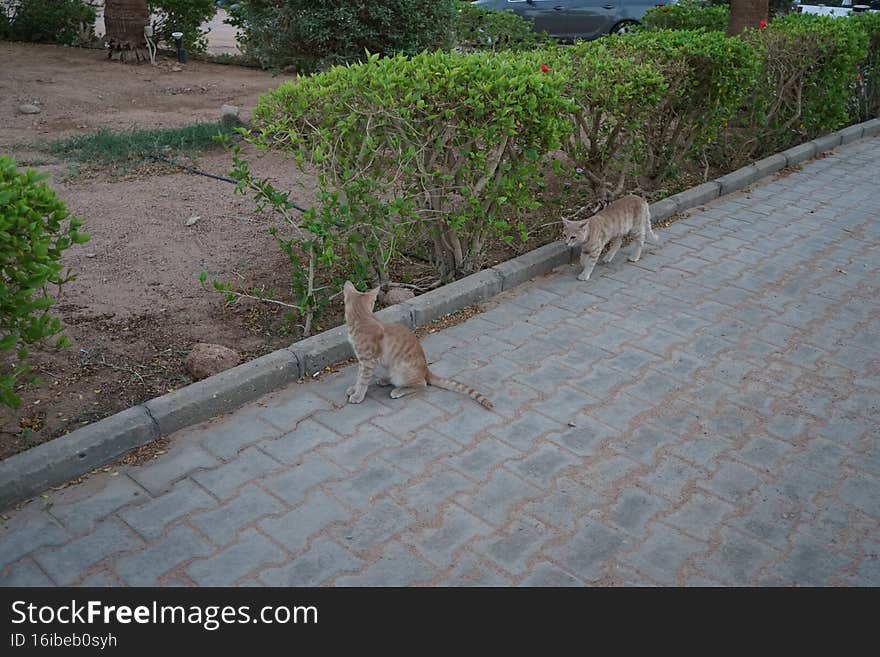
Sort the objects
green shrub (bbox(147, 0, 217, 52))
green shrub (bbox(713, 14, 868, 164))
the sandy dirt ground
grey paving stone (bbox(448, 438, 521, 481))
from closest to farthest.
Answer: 1. grey paving stone (bbox(448, 438, 521, 481))
2. the sandy dirt ground
3. green shrub (bbox(713, 14, 868, 164))
4. green shrub (bbox(147, 0, 217, 52))

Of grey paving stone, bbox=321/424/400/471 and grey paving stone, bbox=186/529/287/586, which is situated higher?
grey paving stone, bbox=321/424/400/471

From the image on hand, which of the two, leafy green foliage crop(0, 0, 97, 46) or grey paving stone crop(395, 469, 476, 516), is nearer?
grey paving stone crop(395, 469, 476, 516)

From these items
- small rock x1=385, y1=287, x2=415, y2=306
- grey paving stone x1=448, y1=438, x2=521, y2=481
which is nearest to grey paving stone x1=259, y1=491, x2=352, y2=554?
grey paving stone x1=448, y1=438, x2=521, y2=481

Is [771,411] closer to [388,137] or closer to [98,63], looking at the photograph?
[388,137]

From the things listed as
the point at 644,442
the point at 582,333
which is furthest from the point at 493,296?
the point at 644,442

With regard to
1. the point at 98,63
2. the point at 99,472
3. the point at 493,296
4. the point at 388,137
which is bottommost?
the point at 99,472

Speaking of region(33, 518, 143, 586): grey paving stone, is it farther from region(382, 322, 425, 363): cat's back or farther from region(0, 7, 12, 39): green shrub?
region(0, 7, 12, 39): green shrub

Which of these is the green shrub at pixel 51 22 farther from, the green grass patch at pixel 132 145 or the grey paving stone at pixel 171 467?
the grey paving stone at pixel 171 467

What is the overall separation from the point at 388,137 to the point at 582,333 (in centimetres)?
195

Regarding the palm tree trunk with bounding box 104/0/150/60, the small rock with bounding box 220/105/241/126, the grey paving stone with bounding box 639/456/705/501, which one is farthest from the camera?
the palm tree trunk with bounding box 104/0/150/60

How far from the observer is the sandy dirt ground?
15.2ft

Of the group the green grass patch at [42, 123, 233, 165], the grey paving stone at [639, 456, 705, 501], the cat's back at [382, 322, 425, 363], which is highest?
the green grass patch at [42, 123, 233, 165]

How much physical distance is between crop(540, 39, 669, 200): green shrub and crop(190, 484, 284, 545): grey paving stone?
3.86 meters

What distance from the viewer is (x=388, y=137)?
540 cm
